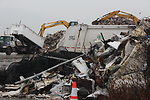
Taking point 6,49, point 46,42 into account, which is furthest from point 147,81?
point 6,49

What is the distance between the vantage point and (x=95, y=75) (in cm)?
679

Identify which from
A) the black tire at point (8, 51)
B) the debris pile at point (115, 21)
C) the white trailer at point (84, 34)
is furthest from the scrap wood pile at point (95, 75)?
the black tire at point (8, 51)

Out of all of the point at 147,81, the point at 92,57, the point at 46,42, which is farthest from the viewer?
the point at 46,42

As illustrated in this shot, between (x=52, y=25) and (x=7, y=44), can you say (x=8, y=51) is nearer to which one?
(x=7, y=44)

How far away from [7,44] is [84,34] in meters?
12.6

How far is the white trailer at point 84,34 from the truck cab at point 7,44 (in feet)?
36.0

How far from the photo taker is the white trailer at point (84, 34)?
12.4 metres

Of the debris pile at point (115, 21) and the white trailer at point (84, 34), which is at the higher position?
the debris pile at point (115, 21)

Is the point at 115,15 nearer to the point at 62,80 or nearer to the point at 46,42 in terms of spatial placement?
the point at 46,42

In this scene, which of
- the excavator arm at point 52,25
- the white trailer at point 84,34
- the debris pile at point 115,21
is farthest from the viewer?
the excavator arm at point 52,25

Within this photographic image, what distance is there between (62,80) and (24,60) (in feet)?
6.68

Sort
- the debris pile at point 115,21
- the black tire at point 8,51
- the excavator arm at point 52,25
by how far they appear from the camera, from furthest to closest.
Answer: the black tire at point 8,51 < the excavator arm at point 52,25 < the debris pile at point 115,21

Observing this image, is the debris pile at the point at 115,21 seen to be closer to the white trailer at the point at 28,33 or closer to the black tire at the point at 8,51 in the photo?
the white trailer at the point at 28,33

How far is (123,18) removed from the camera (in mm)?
14555
